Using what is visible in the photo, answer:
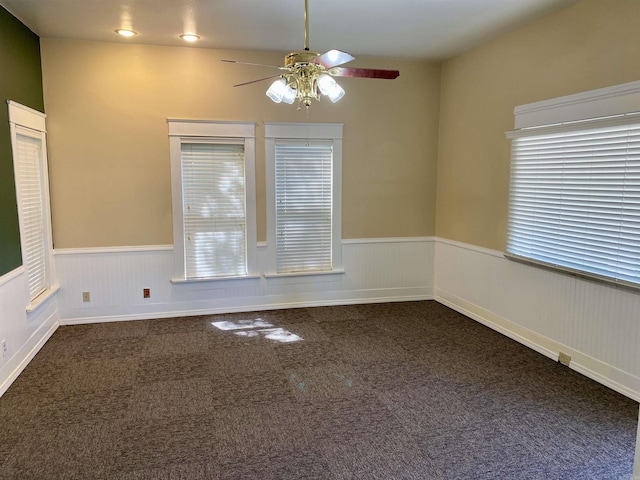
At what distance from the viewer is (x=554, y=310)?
3.76m

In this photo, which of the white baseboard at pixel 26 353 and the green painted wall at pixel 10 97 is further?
the green painted wall at pixel 10 97

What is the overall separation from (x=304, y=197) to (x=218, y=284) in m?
1.41

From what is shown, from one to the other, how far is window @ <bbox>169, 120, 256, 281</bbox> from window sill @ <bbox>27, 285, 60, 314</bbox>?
1.17 m

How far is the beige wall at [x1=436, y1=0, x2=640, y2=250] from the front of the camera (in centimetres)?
316

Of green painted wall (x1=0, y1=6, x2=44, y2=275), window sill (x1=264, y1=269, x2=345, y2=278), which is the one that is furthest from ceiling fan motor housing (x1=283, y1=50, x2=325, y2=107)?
window sill (x1=264, y1=269, x2=345, y2=278)

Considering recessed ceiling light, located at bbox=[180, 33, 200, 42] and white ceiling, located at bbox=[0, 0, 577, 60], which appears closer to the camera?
white ceiling, located at bbox=[0, 0, 577, 60]

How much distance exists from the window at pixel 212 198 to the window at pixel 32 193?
1.20m

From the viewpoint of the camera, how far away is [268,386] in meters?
3.29

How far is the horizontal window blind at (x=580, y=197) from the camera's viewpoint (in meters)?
3.05

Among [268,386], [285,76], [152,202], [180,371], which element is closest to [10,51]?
[152,202]

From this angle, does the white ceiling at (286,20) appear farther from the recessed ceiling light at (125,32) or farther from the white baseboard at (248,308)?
the white baseboard at (248,308)

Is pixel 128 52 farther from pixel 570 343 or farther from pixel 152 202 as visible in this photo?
pixel 570 343

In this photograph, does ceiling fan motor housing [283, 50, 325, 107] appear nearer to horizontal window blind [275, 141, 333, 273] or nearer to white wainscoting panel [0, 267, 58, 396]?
horizontal window blind [275, 141, 333, 273]

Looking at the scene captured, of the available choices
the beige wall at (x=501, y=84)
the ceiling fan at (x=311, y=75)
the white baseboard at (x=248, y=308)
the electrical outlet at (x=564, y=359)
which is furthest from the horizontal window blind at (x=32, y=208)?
the electrical outlet at (x=564, y=359)
